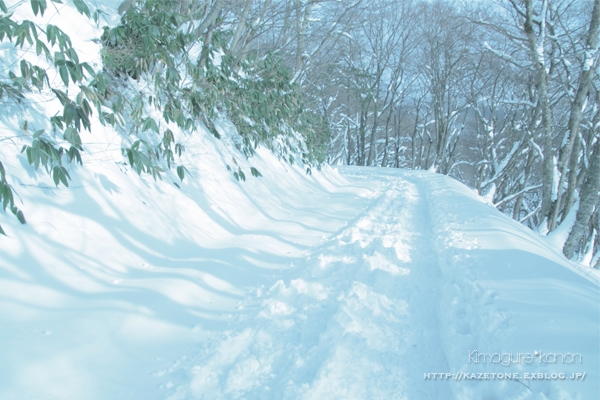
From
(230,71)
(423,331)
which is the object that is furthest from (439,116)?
(423,331)

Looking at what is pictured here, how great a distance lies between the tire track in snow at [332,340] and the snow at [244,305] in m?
0.01

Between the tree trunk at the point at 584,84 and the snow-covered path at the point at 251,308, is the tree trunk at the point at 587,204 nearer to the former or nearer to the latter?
the tree trunk at the point at 584,84

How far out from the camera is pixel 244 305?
2.91m

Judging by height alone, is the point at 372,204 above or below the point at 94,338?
above

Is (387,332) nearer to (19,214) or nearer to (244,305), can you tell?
(244,305)

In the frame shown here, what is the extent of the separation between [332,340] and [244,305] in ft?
2.90

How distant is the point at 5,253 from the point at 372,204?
6.10m

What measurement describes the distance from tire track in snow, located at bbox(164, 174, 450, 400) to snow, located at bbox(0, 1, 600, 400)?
0.01 m

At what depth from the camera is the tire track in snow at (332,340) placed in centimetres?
198

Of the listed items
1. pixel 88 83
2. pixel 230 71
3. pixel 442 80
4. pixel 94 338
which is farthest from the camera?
pixel 442 80

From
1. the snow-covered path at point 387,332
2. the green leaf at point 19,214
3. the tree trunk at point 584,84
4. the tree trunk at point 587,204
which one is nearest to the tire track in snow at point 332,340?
the snow-covered path at point 387,332

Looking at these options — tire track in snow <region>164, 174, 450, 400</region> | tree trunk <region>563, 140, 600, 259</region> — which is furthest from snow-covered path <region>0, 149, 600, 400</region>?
tree trunk <region>563, 140, 600, 259</region>

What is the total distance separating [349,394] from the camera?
192 cm

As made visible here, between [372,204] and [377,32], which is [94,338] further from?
[377,32]
